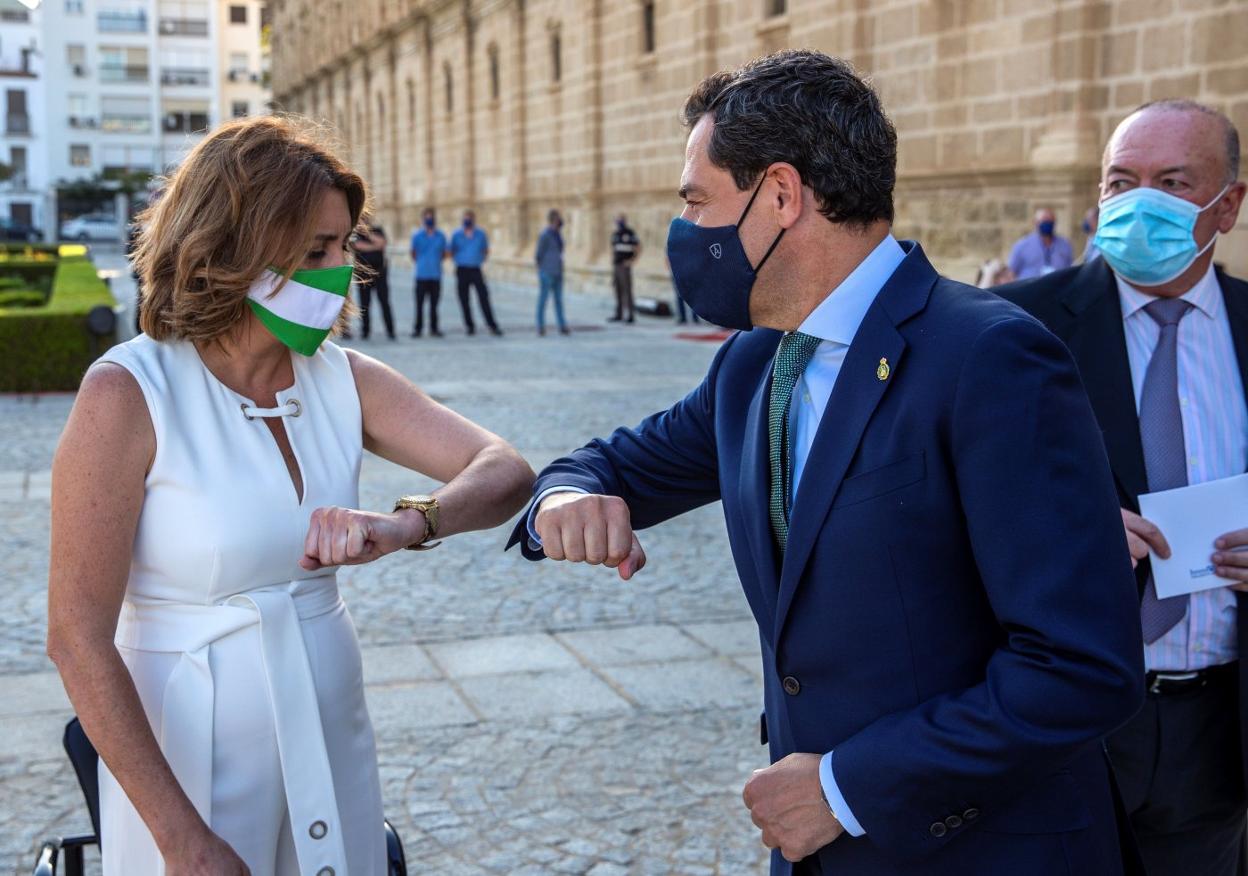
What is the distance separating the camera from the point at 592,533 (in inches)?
78.4

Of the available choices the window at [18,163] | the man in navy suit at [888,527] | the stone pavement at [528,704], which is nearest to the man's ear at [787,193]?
the man in navy suit at [888,527]

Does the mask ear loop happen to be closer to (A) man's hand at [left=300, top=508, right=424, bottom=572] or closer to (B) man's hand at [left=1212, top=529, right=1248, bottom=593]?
(A) man's hand at [left=300, top=508, right=424, bottom=572]

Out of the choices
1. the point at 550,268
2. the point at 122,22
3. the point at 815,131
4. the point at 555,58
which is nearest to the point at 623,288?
the point at 550,268

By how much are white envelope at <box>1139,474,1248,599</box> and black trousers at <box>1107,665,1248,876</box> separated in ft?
0.81

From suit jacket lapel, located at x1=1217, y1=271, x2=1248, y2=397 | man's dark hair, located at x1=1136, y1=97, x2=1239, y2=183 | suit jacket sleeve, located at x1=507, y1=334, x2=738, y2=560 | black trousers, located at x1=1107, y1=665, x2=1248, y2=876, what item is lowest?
black trousers, located at x1=1107, y1=665, x2=1248, y2=876

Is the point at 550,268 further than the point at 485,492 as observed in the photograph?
Yes

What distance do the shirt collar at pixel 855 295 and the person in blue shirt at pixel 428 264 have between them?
18612 millimetres

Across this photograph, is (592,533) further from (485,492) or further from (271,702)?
Result: (271,702)

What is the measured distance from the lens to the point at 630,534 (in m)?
2.00

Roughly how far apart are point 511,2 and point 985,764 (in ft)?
103

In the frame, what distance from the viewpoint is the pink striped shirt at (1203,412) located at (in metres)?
2.78

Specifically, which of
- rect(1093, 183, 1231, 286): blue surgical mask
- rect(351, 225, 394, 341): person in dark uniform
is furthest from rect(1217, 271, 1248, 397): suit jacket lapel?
rect(351, 225, 394, 341): person in dark uniform

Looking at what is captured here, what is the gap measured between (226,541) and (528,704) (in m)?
3.13

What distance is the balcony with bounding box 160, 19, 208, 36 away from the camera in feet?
282
